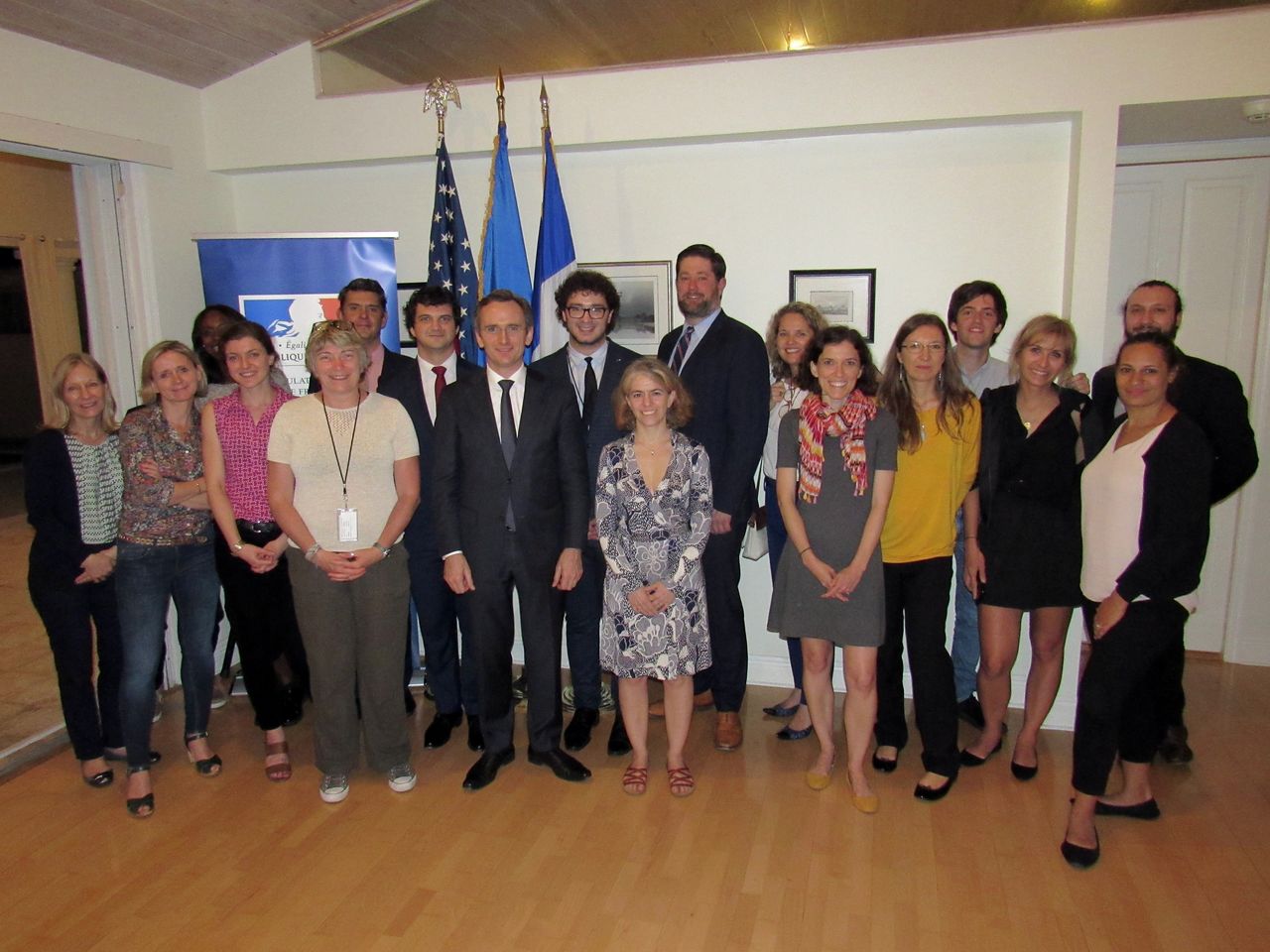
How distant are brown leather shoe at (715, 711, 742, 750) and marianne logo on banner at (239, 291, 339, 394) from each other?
240 centimetres

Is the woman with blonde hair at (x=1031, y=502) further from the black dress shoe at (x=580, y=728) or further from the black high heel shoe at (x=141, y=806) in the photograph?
the black high heel shoe at (x=141, y=806)

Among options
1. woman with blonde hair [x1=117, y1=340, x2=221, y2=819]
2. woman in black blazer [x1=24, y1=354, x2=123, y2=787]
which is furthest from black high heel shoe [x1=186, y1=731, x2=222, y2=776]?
woman in black blazer [x1=24, y1=354, x2=123, y2=787]

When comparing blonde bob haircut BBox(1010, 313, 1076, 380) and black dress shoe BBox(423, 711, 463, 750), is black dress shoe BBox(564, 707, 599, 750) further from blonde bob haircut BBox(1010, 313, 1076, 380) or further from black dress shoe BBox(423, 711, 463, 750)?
blonde bob haircut BBox(1010, 313, 1076, 380)

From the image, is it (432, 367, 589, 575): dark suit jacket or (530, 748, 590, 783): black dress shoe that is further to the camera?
(530, 748, 590, 783): black dress shoe

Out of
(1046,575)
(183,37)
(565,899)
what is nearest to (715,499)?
(1046,575)

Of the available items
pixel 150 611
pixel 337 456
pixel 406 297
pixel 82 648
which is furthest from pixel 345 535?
pixel 406 297

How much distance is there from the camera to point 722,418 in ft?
10.6

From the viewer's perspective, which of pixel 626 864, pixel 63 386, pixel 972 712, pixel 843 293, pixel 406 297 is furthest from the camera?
pixel 406 297

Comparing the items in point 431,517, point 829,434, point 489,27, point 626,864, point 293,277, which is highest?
point 489,27

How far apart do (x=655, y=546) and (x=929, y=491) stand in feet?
3.05

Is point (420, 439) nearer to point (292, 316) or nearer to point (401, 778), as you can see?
point (292, 316)

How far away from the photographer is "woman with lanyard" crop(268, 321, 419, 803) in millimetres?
2848

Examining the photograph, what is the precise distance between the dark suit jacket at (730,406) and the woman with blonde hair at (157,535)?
5.96ft

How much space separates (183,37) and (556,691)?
3.21 m
